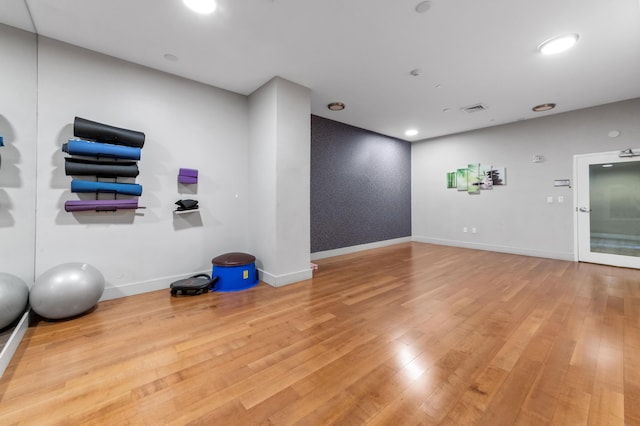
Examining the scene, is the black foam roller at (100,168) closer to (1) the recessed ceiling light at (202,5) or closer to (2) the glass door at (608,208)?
(1) the recessed ceiling light at (202,5)

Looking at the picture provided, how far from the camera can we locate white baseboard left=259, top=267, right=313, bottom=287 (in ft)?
11.5

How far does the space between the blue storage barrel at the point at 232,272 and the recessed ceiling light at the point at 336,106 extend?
9.80ft

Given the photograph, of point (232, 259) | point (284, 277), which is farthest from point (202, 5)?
point (284, 277)

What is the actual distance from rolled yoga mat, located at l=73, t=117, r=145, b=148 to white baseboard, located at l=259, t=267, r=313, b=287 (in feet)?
7.39

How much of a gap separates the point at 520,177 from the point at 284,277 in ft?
17.9

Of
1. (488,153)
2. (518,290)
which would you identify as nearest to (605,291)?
(518,290)

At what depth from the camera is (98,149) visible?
2.77 meters

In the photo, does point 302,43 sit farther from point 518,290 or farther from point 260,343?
point 518,290

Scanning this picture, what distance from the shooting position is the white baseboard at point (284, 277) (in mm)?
3502

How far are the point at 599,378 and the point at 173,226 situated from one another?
4234 mm

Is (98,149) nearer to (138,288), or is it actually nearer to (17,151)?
(17,151)

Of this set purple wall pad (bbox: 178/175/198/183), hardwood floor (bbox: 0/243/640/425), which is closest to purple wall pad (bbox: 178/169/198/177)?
purple wall pad (bbox: 178/175/198/183)

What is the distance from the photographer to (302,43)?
9.17ft

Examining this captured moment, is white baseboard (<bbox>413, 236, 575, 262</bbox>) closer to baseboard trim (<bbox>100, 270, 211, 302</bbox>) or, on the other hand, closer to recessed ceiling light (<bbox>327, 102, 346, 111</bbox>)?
recessed ceiling light (<bbox>327, 102, 346, 111</bbox>)
